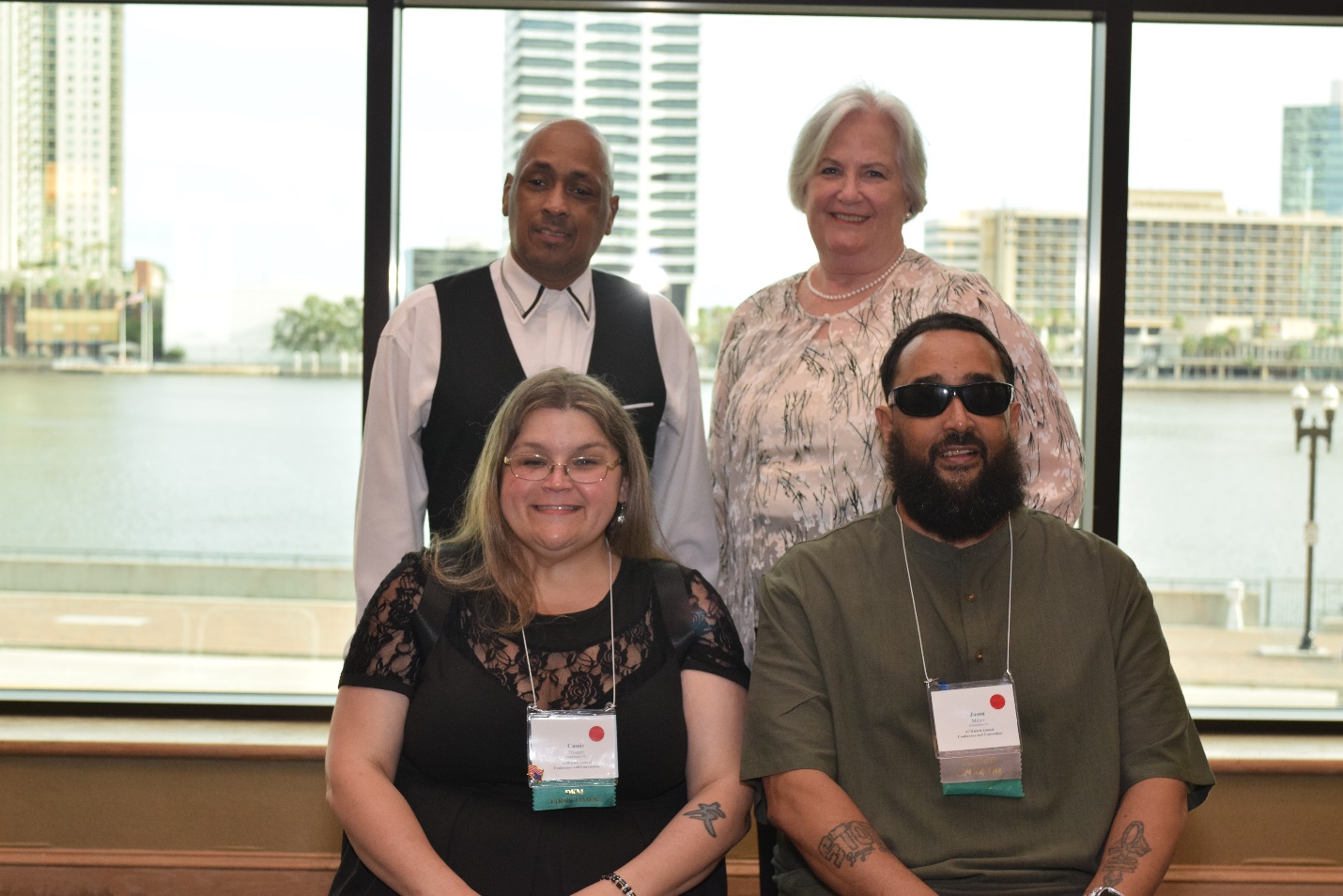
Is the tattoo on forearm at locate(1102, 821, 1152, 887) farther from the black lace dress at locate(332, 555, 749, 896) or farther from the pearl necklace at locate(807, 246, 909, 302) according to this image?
the pearl necklace at locate(807, 246, 909, 302)

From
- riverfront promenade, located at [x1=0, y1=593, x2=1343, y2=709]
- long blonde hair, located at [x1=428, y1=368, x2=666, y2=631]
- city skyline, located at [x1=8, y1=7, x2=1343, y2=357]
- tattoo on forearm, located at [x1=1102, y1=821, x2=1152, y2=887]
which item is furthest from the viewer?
riverfront promenade, located at [x1=0, y1=593, x2=1343, y2=709]

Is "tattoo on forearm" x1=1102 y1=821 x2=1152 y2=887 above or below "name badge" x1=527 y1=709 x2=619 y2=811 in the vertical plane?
below

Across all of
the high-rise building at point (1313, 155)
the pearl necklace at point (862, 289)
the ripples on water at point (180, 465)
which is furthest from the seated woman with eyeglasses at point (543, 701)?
the high-rise building at point (1313, 155)

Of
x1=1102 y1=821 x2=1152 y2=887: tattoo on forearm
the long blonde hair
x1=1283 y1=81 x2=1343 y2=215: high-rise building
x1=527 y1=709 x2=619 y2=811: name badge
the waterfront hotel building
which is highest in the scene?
x1=1283 y1=81 x2=1343 y2=215: high-rise building

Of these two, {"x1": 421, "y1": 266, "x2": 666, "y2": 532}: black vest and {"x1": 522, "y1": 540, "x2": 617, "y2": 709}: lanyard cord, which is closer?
{"x1": 522, "y1": 540, "x2": 617, "y2": 709}: lanyard cord

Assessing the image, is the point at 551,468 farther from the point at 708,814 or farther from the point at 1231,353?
the point at 1231,353

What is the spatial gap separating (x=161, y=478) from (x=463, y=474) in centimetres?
164

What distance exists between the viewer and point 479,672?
193cm

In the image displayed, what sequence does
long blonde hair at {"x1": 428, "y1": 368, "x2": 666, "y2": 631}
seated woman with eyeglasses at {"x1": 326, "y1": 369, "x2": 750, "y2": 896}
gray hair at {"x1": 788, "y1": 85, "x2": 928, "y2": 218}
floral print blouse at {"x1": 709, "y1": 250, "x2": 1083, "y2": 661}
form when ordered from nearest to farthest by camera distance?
seated woman with eyeglasses at {"x1": 326, "y1": 369, "x2": 750, "y2": 896}
long blonde hair at {"x1": 428, "y1": 368, "x2": 666, "y2": 631}
floral print blouse at {"x1": 709, "y1": 250, "x2": 1083, "y2": 661}
gray hair at {"x1": 788, "y1": 85, "x2": 928, "y2": 218}

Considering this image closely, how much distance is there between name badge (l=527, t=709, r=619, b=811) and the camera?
1860mm

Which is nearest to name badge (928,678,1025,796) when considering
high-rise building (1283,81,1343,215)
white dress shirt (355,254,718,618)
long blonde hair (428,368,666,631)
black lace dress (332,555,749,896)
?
black lace dress (332,555,749,896)

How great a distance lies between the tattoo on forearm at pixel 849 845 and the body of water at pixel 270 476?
2084 millimetres

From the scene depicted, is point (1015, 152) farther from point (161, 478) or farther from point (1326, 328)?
point (161, 478)

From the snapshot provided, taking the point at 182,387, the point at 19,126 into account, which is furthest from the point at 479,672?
the point at 19,126
